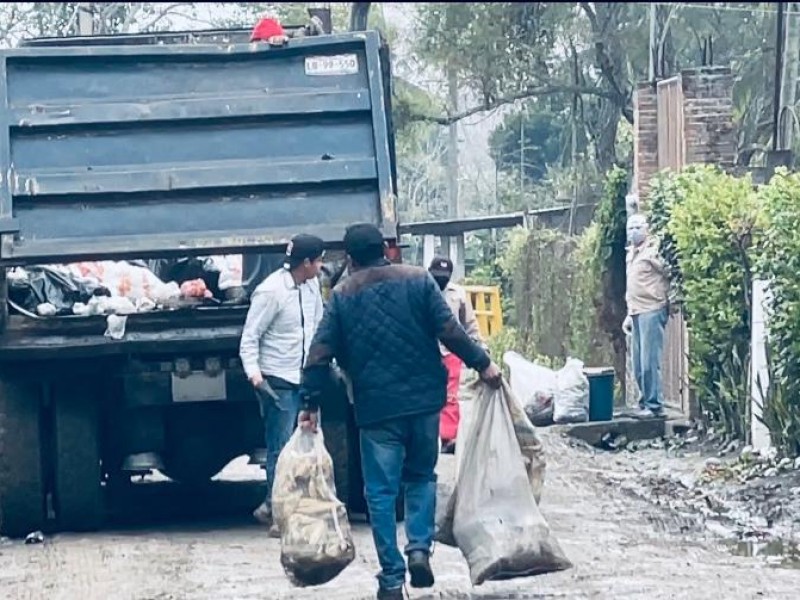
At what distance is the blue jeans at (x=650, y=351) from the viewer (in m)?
16.7

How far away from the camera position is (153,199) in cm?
1083

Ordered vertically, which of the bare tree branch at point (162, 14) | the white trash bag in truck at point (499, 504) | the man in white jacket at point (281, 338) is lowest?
the white trash bag in truck at point (499, 504)

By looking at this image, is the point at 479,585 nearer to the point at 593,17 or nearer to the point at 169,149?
the point at 169,149

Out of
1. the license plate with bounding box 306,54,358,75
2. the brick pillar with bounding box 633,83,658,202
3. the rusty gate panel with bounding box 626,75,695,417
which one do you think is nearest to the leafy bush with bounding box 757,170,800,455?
the rusty gate panel with bounding box 626,75,695,417

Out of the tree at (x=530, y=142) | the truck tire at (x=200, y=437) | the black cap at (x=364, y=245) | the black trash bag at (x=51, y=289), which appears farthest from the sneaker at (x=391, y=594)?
the tree at (x=530, y=142)

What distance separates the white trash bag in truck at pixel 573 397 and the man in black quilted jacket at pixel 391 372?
8.24 m

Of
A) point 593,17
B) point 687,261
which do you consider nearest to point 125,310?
point 687,261

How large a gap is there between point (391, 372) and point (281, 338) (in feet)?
7.09

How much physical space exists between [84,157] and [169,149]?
19.4 inches

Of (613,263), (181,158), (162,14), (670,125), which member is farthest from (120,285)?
(162,14)

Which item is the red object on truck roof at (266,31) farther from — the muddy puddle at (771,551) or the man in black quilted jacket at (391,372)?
the muddy puddle at (771,551)

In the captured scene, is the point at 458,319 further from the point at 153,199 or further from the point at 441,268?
the point at 153,199

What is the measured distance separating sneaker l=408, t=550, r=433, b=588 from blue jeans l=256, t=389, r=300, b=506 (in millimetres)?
2184

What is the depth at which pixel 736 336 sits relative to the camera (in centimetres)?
1476
